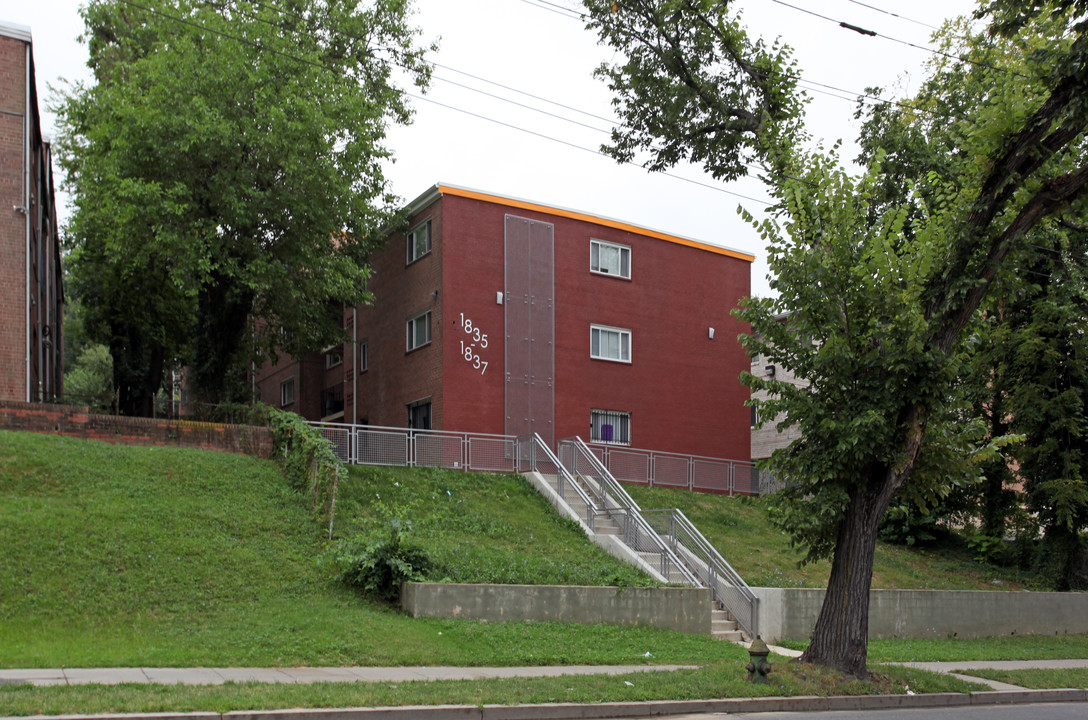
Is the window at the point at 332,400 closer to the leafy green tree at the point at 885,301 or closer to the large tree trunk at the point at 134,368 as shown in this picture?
the large tree trunk at the point at 134,368

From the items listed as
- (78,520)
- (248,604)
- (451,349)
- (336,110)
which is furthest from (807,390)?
(336,110)

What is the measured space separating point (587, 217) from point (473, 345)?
5844 mm

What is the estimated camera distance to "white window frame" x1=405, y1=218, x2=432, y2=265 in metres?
28.9

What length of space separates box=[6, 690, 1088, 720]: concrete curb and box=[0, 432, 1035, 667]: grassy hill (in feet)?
9.78

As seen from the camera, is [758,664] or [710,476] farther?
[710,476]

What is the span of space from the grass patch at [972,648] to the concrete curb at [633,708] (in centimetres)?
282

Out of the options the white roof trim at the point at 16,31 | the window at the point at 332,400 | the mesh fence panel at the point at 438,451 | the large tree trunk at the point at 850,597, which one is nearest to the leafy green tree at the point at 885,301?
the large tree trunk at the point at 850,597

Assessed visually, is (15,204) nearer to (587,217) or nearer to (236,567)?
(236,567)

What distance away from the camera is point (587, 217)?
98.3 feet

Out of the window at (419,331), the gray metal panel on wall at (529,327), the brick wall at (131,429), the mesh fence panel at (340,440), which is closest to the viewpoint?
the brick wall at (131,429)

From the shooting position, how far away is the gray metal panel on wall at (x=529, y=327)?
28.1m

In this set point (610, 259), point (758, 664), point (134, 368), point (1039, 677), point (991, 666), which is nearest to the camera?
point (758, 664)

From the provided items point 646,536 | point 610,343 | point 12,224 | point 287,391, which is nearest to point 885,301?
point 646,536

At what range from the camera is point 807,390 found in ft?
47.5
